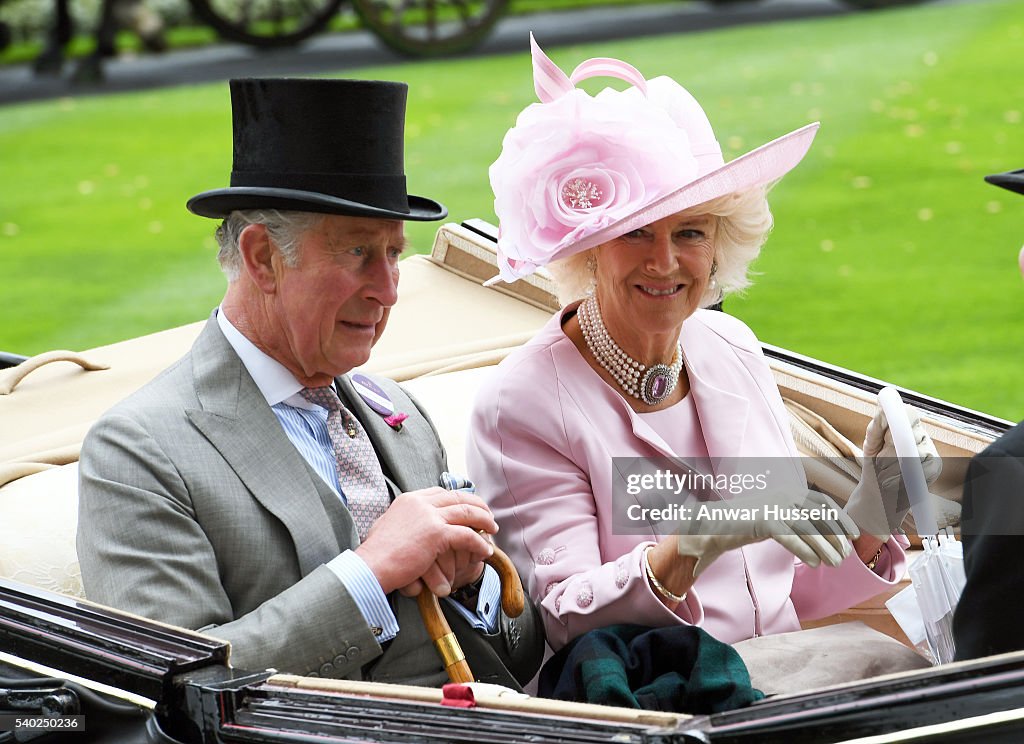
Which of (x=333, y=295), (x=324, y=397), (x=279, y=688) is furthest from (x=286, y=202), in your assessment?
(x=279, y=688)

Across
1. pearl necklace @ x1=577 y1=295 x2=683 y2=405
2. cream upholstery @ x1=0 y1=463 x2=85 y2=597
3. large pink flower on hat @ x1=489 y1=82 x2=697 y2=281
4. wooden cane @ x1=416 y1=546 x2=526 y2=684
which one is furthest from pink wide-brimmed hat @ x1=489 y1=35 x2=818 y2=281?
cream upholstery @ x1=0 y1=463 x2=85 y2=597

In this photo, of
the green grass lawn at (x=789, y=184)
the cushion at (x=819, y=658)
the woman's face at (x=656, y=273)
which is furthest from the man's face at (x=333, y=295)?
the green grass lawn at (x=789, y=184)

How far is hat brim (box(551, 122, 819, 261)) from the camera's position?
2.36m

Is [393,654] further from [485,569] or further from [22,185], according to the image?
[22,185]

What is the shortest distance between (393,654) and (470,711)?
492 millimetres

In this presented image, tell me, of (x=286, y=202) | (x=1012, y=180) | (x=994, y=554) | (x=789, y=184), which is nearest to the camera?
(x=994, y=554)

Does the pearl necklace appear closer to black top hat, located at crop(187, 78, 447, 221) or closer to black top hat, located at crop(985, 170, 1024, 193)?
black top hat, located at crop(187, 78, 447, 221)

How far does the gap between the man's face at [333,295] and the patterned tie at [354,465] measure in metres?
0.09

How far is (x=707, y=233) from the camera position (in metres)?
2.50

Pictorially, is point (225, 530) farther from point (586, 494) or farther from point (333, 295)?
point (586, 494)

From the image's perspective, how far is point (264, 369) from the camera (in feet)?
7.44

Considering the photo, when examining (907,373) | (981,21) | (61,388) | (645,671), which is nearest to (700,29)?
(981,21)

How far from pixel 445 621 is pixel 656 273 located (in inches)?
24.5

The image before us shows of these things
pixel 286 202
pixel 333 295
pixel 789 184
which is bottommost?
pixel 333 295
